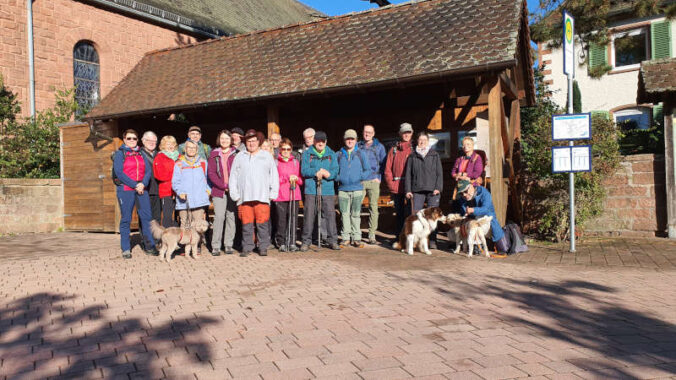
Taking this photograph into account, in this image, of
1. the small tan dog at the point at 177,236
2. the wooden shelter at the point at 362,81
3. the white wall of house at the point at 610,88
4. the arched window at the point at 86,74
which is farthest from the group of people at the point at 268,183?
the white wall of house at the point at 610,88

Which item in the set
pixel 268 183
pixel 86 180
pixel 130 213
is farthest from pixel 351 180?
pixel 86 180

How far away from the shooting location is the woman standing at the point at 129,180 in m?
7.62

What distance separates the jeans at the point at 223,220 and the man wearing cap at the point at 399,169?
8.34ft

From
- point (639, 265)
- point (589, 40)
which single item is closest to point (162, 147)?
point (639, 265)

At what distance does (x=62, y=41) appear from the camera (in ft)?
55.3

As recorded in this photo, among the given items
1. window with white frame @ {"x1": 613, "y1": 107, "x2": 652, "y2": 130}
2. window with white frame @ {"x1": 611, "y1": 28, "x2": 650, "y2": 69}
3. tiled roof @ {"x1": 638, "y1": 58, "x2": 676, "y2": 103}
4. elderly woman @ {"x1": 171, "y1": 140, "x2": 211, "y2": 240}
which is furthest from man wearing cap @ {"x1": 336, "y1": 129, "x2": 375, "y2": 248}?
window with white frame @ {"x1": 611, "y1": 28, "x2": 650, "y2": 69}

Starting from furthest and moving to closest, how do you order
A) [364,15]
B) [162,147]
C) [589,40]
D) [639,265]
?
[589,40] → [364,15] → [162,147] → [639,265]

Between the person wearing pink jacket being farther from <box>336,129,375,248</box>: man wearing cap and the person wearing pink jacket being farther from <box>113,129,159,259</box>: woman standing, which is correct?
<box>113,129,159,259</box>: woman standing

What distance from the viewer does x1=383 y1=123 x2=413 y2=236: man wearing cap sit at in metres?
8.46

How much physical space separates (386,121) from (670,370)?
9312mm

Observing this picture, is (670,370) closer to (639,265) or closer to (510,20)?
(639,265)

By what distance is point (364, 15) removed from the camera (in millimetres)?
11586

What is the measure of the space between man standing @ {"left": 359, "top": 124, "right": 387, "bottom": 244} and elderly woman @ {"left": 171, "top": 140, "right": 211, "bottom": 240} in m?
2.60

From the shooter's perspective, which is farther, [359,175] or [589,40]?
[589,40]
